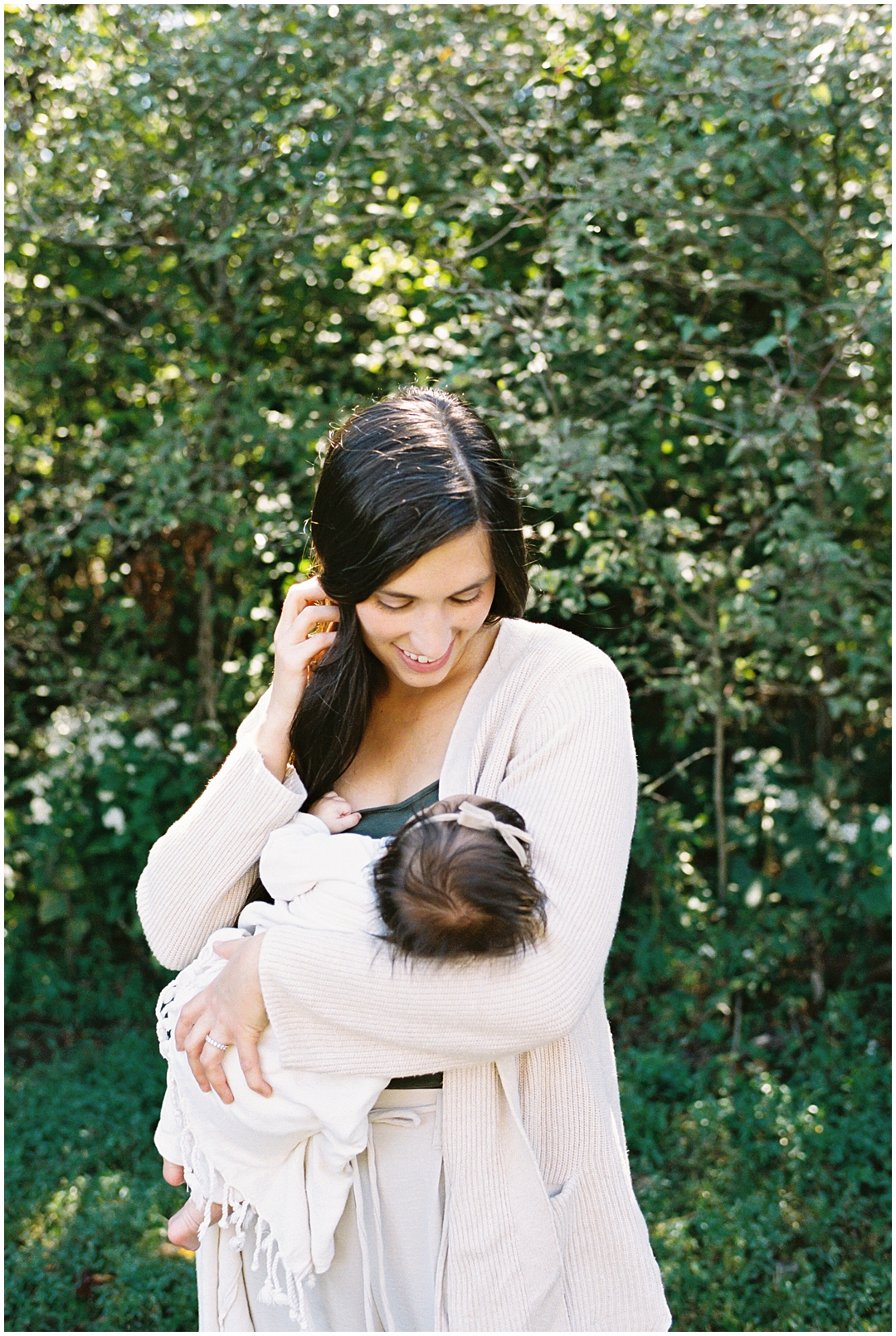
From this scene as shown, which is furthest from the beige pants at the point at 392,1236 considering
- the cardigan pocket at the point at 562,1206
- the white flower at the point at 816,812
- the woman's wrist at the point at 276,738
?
the white flower at the point at 816,812

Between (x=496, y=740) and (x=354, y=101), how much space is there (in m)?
2.64

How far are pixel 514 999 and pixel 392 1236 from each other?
45 cm

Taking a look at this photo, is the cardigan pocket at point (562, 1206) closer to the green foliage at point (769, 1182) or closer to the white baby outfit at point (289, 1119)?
the white baby outfit at point (289, 1119)

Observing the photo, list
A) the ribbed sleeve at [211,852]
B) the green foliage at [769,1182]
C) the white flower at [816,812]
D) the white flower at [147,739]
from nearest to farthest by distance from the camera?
the ribbed sleeve at [211,852] → the green foliage at [769,1182] → the white flower at [816,812] → the white flower at [147,739]

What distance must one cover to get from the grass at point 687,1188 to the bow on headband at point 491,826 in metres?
1.94

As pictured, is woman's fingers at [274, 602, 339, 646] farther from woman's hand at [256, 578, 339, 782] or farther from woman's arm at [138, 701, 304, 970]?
woman's arm at [138, 701, 304, 970]

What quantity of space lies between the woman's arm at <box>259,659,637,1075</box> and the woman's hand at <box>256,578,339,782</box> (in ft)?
1.07

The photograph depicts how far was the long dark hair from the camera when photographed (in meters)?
1.44

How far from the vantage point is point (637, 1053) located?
11.7 ft

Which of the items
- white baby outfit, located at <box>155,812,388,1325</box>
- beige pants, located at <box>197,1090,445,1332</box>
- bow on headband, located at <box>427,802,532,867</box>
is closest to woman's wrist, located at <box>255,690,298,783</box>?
white baby outfit, located at <box>155,812,388,1325</box>

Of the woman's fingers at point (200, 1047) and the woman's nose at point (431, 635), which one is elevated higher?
the woman's nose at point (431, 635)

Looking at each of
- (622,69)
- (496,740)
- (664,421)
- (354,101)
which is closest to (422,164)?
(354,101)

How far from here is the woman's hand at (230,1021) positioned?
1360mm

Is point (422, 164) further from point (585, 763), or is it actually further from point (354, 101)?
point (585, 763)
